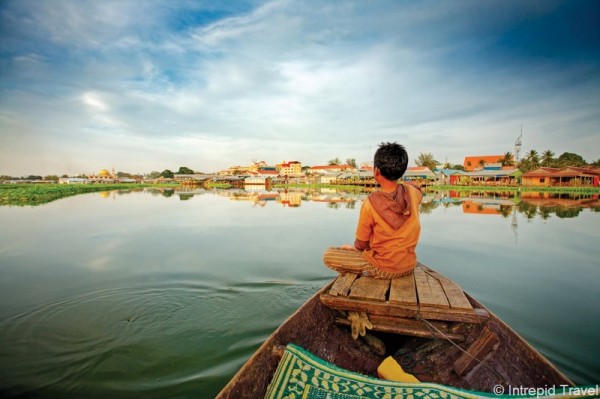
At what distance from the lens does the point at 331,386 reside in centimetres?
173

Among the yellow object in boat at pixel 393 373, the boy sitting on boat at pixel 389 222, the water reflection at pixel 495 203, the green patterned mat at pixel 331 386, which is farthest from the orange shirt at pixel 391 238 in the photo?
the water reflection at pixel 495 203

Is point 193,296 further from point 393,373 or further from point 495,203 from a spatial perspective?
point 495,203

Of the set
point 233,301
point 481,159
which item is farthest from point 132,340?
point 481,159

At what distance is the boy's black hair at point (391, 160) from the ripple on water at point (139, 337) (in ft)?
7.63

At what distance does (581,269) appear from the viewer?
224 inches

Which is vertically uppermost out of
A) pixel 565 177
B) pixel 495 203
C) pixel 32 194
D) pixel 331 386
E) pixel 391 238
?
pixel 565 177

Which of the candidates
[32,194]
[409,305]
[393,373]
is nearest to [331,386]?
[393,373]

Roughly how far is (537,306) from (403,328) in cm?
329

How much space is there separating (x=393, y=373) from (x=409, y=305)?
49 cm

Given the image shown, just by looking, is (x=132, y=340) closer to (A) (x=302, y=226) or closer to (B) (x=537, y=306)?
(B) (x=537, y=306)

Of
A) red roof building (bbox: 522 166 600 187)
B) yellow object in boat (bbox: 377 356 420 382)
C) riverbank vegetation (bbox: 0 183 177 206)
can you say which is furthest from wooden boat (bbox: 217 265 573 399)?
red roof building (bbox: 522 166 600 187)

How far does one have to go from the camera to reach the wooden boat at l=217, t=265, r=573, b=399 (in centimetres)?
187

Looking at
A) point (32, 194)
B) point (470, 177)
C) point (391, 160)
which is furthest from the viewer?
→ point (470, 177)

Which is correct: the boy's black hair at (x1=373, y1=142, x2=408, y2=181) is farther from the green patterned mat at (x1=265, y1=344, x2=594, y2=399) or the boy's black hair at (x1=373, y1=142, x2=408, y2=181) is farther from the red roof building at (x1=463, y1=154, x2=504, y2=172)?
the red roof building at (x1=463, y1=154, x2=504, y2=172)
